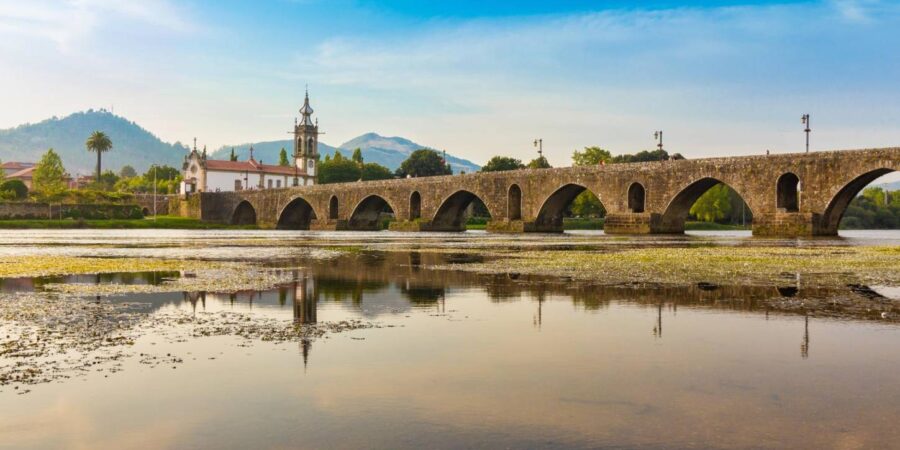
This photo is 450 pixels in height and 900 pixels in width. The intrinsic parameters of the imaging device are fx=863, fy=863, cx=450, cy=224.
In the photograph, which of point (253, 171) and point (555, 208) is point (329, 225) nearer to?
point (555, 208)

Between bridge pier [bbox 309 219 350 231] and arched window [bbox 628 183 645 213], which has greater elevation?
arched window [bbox 628 183 645 213]

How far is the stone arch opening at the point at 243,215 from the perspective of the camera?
125 meters

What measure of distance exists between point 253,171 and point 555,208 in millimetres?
106986

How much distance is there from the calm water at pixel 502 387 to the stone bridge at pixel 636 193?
Answer: 149 ft

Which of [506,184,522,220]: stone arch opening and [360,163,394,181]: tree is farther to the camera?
[360,163,394,181]: tree

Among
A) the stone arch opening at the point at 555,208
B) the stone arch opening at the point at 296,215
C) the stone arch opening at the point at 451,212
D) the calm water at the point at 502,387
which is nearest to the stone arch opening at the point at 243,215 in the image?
the stone arch opening at the point at 296,215

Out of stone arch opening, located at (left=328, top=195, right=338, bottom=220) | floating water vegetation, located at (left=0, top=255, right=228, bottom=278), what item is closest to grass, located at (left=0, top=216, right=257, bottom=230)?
stone arch opening, located at (left=328, top=195, right=338, bottom=220)

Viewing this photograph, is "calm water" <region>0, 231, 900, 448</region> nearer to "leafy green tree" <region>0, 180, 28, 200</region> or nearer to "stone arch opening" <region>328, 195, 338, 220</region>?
"stone arch opening" <region>328, 195, 338, 220</region>

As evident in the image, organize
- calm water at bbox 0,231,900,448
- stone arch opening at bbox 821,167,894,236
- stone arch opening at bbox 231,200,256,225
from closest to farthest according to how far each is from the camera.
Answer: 1. calm water at bbox 0,231,900,448
2. stone arch opening at bbox 821,167,894,236
3. stone arch opening at bbox 231,200,256,225

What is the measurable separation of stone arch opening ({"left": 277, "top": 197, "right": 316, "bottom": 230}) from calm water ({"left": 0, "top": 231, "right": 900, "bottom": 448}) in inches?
4019

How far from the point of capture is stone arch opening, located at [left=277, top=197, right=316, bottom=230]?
376ft

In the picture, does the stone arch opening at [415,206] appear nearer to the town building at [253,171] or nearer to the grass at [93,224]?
the grass at [93,224]

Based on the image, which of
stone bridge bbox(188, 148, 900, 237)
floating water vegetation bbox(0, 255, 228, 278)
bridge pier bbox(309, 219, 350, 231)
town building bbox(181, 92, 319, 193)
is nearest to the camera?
floating water vegetation bbox(0, 255, 228, 278)

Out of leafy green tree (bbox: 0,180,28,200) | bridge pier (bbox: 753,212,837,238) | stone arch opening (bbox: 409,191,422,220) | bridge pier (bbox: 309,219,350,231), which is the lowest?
bridge pier (bbox: 309,219,350,231)
